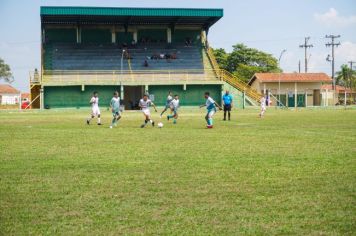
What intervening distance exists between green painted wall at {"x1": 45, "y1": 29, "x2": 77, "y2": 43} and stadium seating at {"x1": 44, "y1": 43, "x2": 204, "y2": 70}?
1493 mm

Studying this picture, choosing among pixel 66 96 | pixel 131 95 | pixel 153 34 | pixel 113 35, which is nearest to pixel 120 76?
pixel 131 95

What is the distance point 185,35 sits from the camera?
225ft

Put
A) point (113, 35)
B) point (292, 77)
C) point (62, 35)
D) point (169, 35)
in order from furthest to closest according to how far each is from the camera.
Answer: point (292, 77)
point (169, 35)
point (113, 35)
point (62, 35)

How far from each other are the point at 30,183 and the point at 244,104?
5250cm

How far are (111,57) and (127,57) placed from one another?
1.85 metres

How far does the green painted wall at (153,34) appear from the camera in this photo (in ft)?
220

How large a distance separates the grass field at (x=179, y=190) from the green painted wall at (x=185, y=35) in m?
54.4

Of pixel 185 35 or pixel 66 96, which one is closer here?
pixel 66 96

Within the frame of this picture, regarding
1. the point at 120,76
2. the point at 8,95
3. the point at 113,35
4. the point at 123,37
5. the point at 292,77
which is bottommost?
the point at 8,95

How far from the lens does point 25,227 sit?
6.35m

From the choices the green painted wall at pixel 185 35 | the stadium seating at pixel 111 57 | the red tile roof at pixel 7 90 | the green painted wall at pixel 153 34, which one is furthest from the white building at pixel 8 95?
the green painted wall at pixel 185 35

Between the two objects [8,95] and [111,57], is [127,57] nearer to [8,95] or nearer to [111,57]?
[111,57]

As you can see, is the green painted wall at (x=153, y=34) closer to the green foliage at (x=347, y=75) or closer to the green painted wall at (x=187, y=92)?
the green painted wall at (x=187, y=92)

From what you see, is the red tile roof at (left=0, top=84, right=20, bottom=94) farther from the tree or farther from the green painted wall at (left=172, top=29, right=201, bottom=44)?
the green painted wall at (left=172, top=29, right=201, bottom=44)
